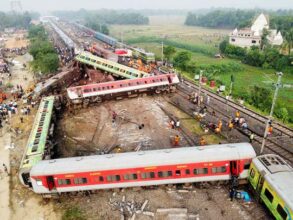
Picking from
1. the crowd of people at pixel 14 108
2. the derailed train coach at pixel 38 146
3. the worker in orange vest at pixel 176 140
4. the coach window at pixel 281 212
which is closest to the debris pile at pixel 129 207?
the derailed train coach at pixel 38 146

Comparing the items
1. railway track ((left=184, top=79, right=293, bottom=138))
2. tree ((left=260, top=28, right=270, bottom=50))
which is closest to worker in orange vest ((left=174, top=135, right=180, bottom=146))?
railway track ((left=184, top=79, right=293, bottom=138))

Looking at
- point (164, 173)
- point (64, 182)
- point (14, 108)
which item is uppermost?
point (164, 173)

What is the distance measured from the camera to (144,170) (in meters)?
20.6

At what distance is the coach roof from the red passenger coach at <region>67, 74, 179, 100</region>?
20033 mm

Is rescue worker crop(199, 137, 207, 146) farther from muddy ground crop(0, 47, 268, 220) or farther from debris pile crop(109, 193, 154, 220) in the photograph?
debris pile crop(109, 193, 154, 220)

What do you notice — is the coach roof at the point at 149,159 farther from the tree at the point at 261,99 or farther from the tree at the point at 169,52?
the tree at the point at 169,52

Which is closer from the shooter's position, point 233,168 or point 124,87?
point 233,168

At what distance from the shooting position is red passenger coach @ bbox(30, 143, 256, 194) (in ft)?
66.8

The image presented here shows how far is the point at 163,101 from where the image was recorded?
4009 cm

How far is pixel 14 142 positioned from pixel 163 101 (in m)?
19.7

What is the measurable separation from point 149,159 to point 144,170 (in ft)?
2.85

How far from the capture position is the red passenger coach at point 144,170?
20.4 metres

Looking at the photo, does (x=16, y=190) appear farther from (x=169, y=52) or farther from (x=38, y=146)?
(x=169, y=52)

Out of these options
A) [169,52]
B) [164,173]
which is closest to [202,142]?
[164,173]
